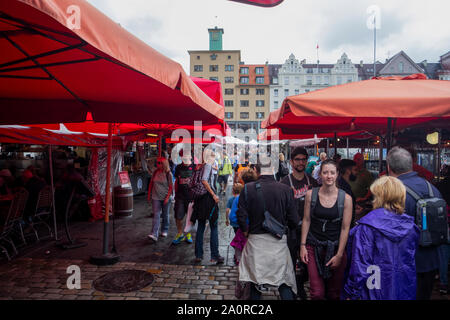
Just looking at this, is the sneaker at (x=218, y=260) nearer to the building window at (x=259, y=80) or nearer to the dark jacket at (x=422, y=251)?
the dark jacket at (x=422, y=251)

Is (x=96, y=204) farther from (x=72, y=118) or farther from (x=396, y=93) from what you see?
Answer: (x=396, y=93)

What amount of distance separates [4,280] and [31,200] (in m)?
2.45

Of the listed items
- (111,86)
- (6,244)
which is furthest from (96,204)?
(111,86)

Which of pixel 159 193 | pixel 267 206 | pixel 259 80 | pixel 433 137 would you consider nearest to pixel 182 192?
pixel 159 193

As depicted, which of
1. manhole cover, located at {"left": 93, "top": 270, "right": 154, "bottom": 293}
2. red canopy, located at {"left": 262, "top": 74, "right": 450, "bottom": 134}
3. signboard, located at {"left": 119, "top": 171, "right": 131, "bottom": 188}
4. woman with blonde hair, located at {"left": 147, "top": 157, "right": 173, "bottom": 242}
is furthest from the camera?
signboard, located at {"left": 119, "top": 171, "right": 131, "bottom": 188}

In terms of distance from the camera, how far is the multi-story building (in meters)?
59.8

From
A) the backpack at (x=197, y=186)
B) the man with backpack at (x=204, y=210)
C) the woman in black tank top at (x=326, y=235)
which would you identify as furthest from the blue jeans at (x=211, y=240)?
the woman in black tank top at (x=326, y=235)

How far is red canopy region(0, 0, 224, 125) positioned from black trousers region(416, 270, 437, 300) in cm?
286

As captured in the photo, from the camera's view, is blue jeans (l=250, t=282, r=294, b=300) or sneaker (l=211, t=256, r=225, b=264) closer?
blue jeans (l=250, t=282, r=294, b=300)

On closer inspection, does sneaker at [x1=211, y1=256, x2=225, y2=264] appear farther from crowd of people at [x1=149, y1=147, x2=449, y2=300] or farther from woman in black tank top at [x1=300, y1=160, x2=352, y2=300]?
woman in black tank top at [x1=300, y1=160, x2=352, y2=300]

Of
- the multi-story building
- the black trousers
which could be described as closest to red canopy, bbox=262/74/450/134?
the black trousers

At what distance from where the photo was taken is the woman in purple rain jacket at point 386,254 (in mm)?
2246

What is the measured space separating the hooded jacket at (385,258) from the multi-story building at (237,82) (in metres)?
57.3

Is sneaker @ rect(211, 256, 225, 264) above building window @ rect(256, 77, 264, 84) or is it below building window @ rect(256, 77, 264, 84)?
below
